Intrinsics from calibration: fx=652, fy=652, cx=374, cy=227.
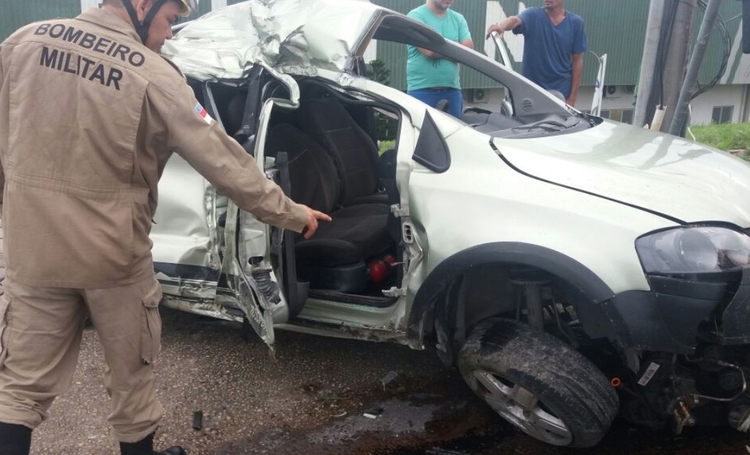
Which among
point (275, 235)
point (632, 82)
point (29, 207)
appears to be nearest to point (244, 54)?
point (275, 235)

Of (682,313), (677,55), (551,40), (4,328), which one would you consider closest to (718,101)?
(677,55)

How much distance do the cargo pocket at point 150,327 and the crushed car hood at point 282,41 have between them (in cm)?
136

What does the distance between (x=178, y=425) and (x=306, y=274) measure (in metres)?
0.92

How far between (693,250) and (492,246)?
0.70 meters

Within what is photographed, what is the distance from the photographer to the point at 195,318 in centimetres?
411

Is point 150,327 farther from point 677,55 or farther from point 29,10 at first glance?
point 29,10

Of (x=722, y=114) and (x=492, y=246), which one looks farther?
(x=722, y=114)

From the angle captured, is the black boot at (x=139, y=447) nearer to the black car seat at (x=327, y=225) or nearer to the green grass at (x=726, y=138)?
the black car seat at (x=327, y=225)

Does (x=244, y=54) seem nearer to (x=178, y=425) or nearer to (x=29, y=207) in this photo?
(x=29, y=207)

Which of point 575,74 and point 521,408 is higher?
point 575,74

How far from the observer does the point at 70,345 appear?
221cm

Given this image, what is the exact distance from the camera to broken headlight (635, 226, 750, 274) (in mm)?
2258

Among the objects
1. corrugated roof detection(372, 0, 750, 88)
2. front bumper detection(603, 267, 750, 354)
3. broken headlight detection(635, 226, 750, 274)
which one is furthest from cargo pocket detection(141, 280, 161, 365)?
corrugated roof detection(372, 0, 750, 88)

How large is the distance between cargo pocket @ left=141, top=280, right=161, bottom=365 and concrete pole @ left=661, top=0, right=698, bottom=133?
494 centimetres
